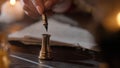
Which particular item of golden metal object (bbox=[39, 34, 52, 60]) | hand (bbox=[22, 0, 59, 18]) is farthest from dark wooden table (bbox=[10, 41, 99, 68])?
hand (bbox=[22, 0, 59, 18])

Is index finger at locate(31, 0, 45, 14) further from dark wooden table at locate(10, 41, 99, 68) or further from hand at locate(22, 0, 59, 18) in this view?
dark wooden table at locate(10, 41, 99, 68)

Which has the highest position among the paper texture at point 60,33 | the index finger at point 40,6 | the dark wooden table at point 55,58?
the index finger at point 40,6

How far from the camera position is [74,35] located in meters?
0.80

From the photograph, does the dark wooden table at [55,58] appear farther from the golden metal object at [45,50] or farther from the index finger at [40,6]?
the index finger at [40,6]

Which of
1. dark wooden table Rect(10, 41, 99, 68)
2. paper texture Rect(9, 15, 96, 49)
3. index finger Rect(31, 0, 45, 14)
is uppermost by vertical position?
index finger Rect(31, 0, 45, 14)

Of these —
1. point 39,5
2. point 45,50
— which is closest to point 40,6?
point 39,5

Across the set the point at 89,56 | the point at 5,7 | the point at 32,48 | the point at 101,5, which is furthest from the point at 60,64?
the point at 5,7

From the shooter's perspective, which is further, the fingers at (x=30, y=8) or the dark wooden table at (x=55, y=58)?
the fingers at (x=30, y=8)

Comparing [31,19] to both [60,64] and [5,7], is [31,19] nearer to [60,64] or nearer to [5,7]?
[5,7]

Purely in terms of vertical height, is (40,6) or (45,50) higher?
(40,6)

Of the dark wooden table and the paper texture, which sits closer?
the dark wooden table

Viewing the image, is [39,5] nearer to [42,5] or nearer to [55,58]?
[42,5]

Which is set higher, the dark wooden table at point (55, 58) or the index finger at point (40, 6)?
the index finger at point (40, 6)

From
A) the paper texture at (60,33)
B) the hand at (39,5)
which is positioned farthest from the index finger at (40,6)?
the paper texture at (60,33)
